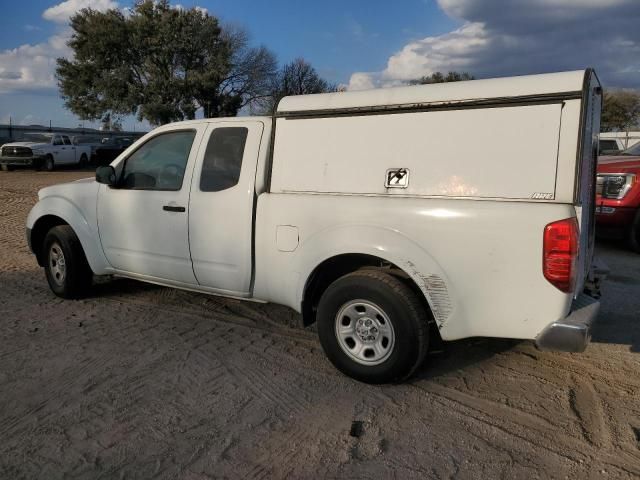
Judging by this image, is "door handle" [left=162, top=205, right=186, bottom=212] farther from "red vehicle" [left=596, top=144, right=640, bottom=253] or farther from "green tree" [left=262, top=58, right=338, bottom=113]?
"green tree" [left=262, top=58, right=338, bottom=113]

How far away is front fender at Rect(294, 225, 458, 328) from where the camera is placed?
3.49 metres

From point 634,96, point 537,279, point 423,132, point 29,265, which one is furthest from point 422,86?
point 634,96

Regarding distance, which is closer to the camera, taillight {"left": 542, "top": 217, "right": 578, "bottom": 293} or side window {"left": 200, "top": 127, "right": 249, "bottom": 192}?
taillight {"left": 542, "top": 217, "right": 578, "bottom": 293}

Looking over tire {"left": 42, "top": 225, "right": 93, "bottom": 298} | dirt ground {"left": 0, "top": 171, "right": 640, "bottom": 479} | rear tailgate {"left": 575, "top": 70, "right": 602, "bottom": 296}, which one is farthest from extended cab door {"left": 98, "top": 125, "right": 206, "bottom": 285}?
rear tailgate {"left": 575, "top": 70, "right": 602, "bottom": 296}

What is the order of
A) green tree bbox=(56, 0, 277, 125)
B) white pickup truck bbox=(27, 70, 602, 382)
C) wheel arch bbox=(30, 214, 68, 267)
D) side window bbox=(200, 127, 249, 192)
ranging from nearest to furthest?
white pickup truck bbox=(27, 70, 602, 382) → side window bbox=(200, 127, 249, 192) → wheel arch bbox=(30, 214, 68, 267) → green tree bbox=(56, 0, 277, 125)

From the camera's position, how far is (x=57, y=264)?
589 cm

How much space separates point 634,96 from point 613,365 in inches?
1695

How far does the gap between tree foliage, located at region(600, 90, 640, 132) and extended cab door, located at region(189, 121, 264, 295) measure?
40.7 metres

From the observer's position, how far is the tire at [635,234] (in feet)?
26.3

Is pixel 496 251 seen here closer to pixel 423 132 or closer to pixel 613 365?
pixel 423 132

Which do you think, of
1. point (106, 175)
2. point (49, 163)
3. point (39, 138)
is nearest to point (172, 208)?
point (106, 175)

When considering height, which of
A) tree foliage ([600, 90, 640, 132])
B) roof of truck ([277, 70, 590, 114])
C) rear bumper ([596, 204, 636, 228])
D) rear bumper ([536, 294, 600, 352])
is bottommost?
rear bumper ([536, 294, 600, 352])

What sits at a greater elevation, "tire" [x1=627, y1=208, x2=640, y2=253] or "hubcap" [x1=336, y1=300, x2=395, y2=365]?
"tire" [x1=627, y1=208, x2=640, y2=253]

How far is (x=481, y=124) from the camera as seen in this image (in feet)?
11.2
